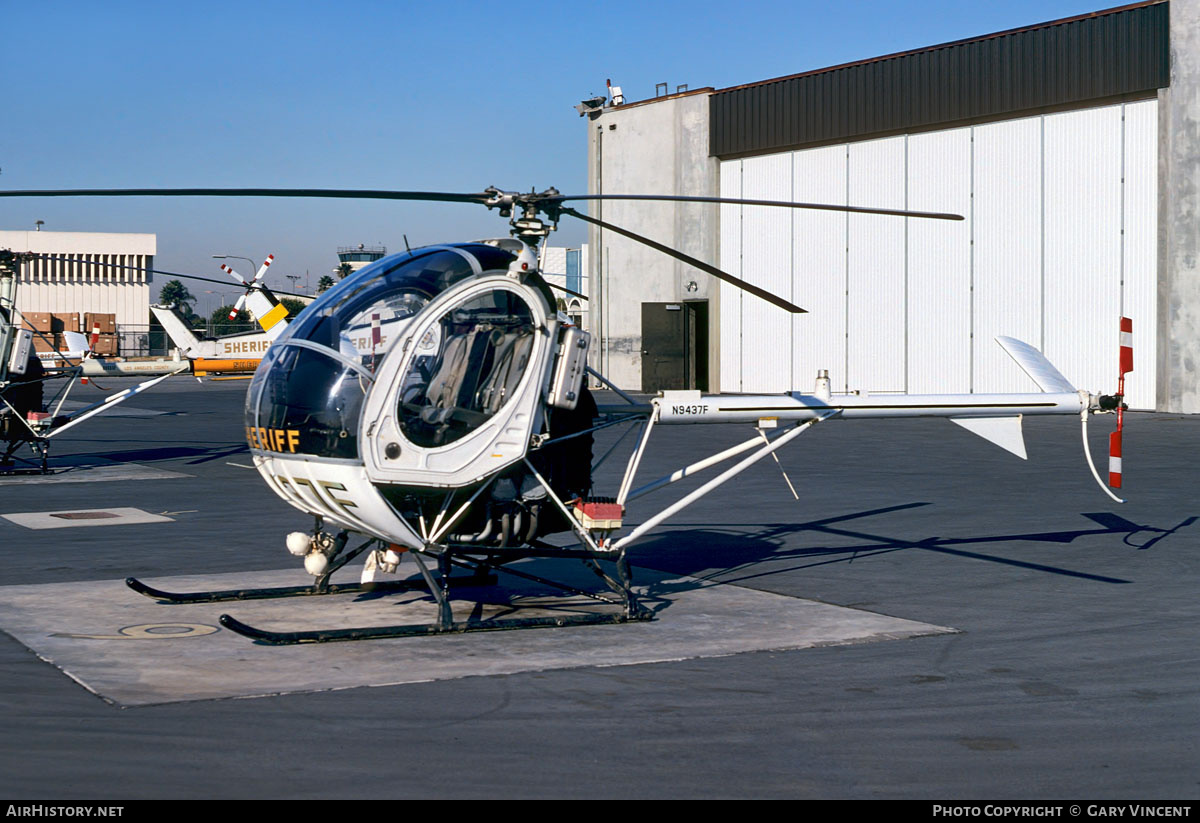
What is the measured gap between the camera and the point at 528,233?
952 centimetres

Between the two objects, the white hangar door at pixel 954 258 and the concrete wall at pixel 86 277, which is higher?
the concrete wall at pixel 86 277

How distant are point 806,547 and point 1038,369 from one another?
9.83ft

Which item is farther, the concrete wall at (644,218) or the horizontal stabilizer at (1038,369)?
the concrete wall at (644,218)

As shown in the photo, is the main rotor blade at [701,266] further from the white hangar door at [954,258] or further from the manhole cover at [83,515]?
the white hangar door at [954,258]

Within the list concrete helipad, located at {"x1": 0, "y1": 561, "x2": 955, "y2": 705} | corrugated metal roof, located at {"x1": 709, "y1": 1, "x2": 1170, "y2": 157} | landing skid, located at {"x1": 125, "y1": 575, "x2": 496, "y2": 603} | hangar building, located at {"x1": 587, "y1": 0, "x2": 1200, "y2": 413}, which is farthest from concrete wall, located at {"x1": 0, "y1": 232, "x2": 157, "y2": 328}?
concrete helipad, located at {"x1": 0, "y1": 561, "x2": 955, "y2": 705}

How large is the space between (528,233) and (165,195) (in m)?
2.52

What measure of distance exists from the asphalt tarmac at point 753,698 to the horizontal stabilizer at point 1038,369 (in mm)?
1707

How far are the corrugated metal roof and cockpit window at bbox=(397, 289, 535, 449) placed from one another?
31.0 m

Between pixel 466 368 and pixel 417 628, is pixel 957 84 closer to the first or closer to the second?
pixel 466 368

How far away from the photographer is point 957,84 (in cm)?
3975

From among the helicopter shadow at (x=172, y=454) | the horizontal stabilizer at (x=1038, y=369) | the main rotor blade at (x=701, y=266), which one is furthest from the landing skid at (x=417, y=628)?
the helicopter shadow at (x=172, y=454)

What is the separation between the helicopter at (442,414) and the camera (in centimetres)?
888

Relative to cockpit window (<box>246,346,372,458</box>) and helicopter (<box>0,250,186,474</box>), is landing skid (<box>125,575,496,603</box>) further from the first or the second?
helicopter (<box>0,250,186,474</box>)

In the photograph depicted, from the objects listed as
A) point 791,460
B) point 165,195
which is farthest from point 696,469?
point 791,460
